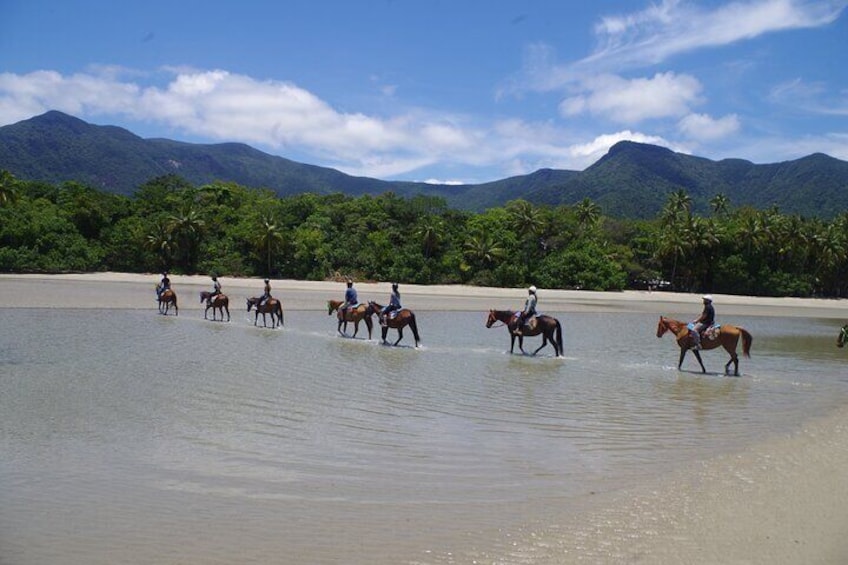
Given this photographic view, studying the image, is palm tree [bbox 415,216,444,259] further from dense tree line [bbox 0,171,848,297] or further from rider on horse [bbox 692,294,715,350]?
rider on horse [bbox 692,294,715,350]

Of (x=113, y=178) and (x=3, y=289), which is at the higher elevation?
(x=113, y=178)

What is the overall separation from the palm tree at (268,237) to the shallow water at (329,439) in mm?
39118

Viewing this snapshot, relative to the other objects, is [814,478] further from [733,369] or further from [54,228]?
[54,228]

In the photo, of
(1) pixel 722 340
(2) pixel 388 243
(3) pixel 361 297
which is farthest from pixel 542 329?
(2) pixel 388 243

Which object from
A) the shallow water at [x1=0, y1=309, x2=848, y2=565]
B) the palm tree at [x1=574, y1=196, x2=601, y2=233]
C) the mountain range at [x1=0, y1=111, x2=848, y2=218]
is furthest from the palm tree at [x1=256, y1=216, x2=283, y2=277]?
the mountain range at [x1=0, y1=111, x2=848, y2=218]

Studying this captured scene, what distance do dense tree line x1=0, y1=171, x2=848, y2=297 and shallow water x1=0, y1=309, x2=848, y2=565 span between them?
39.2 metres

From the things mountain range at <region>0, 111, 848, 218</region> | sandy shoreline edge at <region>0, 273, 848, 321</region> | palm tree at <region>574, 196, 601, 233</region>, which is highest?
mountain range at <region>0, 111, 848, 218</region>

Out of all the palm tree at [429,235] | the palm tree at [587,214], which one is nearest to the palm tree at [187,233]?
the palm tree at [429,235]

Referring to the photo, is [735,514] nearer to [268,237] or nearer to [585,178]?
[268,237]

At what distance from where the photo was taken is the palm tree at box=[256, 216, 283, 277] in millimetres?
56906

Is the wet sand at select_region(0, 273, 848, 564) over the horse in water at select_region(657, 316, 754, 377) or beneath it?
beneath

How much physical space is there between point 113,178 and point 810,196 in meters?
180

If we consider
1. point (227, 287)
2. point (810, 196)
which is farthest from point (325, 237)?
point (810, 196)

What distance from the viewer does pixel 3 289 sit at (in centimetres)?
3406
